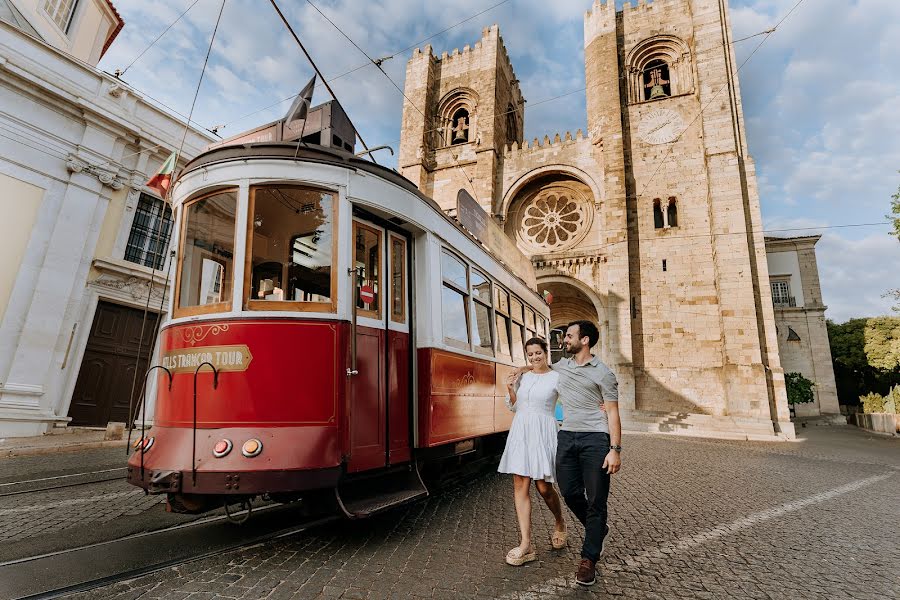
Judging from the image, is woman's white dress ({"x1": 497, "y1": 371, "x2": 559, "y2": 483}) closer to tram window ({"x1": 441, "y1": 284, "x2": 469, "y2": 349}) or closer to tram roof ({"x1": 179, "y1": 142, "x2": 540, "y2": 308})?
tram window ({"x1": 441, "y1": 284, "x2": 469, "y2": 349})

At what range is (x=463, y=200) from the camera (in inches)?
224

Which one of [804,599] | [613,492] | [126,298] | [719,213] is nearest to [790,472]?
[613,492]

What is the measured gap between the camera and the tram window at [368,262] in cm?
356

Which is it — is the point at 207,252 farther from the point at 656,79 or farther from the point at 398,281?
the point at 656,79

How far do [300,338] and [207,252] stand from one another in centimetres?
120

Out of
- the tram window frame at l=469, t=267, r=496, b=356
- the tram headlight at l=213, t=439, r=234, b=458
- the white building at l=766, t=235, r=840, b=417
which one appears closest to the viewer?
the tram headlight at l=213, t=439, r=234, b=458

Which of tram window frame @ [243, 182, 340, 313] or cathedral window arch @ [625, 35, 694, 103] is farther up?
cathedral window arch @ [625, 35, 694, 103]

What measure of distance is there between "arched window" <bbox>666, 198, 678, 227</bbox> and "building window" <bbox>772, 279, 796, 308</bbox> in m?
16.6

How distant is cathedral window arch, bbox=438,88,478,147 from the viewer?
23547 millimetres

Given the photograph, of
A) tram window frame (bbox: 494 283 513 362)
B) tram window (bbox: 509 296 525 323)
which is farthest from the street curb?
tram window (bbox: 509 296 525 323)

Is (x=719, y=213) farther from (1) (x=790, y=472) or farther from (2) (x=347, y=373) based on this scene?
(2) (x=347, y=373)

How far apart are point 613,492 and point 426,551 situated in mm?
3083

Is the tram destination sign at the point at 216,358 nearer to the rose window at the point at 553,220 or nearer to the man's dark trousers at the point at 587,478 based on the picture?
the man's dark trousers at the point at 587,478

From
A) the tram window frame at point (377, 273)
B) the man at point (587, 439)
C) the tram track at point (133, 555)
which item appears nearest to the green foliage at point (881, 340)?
the man at point (587, 439)
